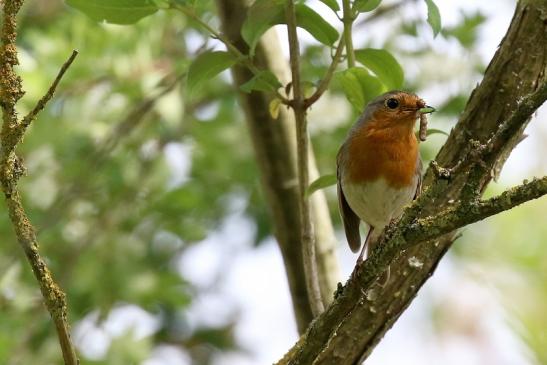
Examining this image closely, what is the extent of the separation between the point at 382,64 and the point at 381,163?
606 millimetres

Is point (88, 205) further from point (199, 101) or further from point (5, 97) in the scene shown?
point (5, 97)

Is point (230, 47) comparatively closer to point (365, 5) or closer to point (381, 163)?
point (365, 5)

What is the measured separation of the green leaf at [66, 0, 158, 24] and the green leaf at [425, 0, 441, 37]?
930 millimetres

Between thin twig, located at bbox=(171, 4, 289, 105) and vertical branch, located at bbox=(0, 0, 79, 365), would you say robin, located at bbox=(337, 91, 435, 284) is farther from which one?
vertical branch, located at bbox=(0, 0, 79, 365)

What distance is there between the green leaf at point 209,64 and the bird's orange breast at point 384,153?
89 centimetres

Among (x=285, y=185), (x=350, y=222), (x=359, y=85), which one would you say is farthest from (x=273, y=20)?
(x=350, y=222)

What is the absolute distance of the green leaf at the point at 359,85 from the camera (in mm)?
3229

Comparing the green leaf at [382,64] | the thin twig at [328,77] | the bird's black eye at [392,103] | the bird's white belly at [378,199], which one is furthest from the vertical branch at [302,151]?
the bird's black eye at [392,103]

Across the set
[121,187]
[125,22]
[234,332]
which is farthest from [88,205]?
[125,22]

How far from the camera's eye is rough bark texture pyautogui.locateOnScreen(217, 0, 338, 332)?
4.11 metres

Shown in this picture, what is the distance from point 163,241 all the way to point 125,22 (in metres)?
3.47

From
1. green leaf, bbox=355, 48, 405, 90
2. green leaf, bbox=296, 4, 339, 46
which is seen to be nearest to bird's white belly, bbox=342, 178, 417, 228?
green leaf, bbox=355, 48, 405, 90

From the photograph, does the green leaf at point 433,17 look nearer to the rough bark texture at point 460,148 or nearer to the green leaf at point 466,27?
the rough bark texture at point 460,148

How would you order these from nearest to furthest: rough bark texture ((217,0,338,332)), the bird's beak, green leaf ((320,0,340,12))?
green leaf ((320,0,340,12)), the bird's beak, rough bark texture ((217,0,338,332))
